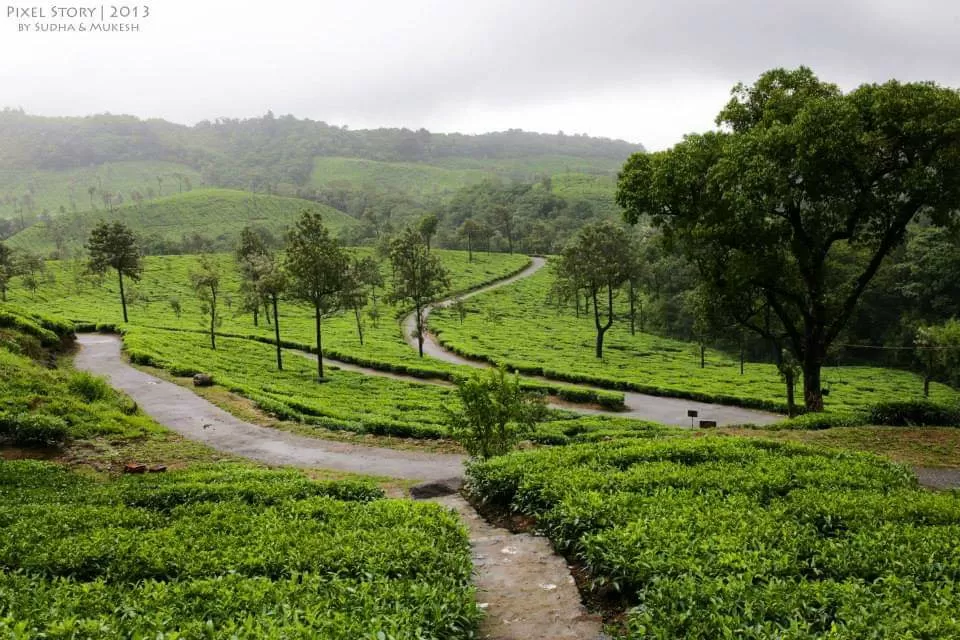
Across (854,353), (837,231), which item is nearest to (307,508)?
(837,231)

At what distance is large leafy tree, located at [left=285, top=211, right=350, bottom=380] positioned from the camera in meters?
37.3

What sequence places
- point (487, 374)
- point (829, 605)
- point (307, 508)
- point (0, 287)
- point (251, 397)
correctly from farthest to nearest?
point (0, 287) < point (251, 397) < point (487, 374) < point (307, 508) < point (829, 605)

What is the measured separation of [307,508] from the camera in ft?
35.3

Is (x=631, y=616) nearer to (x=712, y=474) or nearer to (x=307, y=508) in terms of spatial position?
(x=712, y=474)

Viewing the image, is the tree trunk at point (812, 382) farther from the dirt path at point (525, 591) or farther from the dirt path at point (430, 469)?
the dirt path at point (525, 591)

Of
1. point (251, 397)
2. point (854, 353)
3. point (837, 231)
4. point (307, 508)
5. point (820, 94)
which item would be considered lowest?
point (854, 353)

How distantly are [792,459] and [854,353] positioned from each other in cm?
7321

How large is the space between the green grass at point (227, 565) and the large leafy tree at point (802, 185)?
16.4 m

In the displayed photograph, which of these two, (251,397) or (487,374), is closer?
(487,374)

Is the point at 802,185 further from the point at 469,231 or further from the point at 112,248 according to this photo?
the point at 469,231

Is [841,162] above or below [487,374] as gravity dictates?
above

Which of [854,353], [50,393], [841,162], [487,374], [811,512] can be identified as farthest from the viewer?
[854,353]

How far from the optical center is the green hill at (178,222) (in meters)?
148

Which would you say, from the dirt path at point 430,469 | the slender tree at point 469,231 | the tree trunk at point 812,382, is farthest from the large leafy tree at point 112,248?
the slender tree at point 469,231
